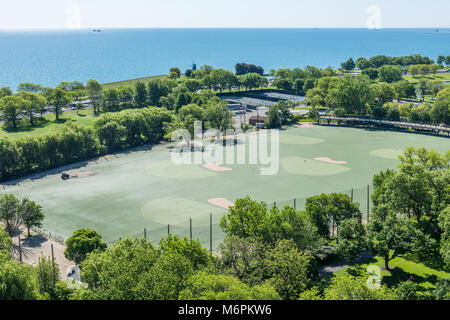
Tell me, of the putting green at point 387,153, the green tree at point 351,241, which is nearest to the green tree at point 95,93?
the putting green at point 387,153

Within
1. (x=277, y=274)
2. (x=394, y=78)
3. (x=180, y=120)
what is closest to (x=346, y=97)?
(x=180, y=120)

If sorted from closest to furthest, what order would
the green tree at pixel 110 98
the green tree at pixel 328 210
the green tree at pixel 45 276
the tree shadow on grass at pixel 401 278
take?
the green tree at pixel 45 276
the tree shadow on grass at pixel 401 278
the green tree at pixel 328 210
the green tree at pixel 110 98

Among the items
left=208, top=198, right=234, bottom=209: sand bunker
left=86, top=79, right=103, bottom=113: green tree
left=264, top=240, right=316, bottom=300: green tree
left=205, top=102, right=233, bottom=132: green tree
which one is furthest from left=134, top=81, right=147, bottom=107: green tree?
left=264, top=240, right=316, bottom=300: green tree

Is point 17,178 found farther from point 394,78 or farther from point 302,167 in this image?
point 394,78

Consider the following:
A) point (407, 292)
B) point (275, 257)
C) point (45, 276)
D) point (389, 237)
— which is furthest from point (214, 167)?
point (407, 292)

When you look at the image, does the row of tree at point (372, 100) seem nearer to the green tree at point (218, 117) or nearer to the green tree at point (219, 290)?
the green tree at point (218, 117)
